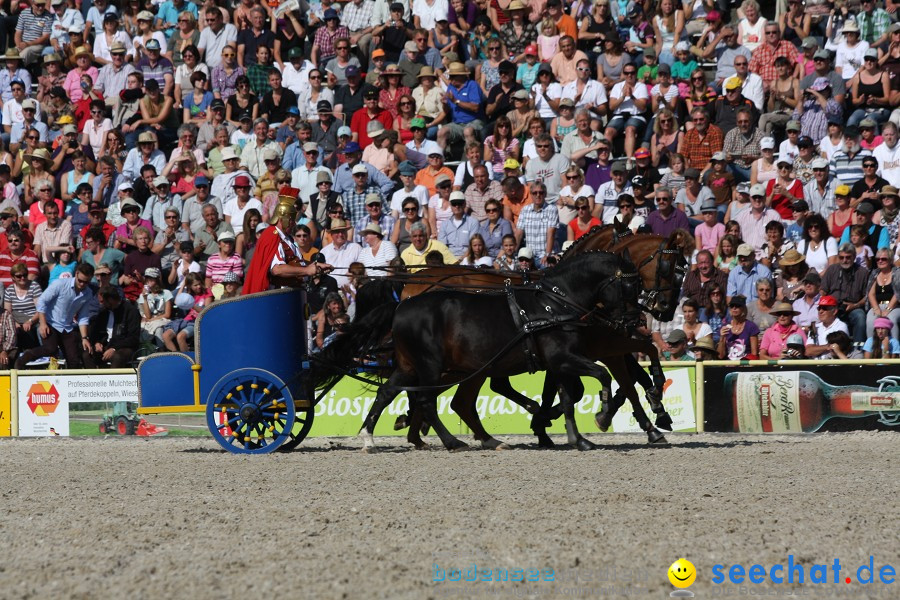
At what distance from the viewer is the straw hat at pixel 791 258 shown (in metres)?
15.6

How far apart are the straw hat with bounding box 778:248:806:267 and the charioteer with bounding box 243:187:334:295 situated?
248 inches

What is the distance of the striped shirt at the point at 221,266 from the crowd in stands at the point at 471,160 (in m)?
0.04

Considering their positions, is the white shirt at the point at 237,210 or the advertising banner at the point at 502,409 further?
the white shirt at the point at 237,210

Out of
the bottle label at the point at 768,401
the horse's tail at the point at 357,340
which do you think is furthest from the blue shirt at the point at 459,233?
the horse's tail at the point at 357,340

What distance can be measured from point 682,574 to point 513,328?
20.6 feet

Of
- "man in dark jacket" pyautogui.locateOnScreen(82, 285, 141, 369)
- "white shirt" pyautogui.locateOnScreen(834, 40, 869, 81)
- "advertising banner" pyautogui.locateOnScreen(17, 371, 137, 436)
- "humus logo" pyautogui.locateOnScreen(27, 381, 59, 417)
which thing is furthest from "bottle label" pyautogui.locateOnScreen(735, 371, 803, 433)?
"humus logo" pyautogui.locateOnScreen(27, 381, 59, 417)

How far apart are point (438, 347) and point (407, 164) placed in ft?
23.4

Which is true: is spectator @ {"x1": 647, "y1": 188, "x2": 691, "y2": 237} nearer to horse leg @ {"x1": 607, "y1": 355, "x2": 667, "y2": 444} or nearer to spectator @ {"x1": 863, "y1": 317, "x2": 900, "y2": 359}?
spectator @ {"x1": 863, "y1": 317, "x2": 900, "y2": 359}

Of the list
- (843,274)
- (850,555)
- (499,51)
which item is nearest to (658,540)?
(850,555)

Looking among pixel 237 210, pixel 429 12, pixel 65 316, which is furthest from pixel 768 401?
pixel 429 12

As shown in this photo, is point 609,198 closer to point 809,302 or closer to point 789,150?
point 789,150

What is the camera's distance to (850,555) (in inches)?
252

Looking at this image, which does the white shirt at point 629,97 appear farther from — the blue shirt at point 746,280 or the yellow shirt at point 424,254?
the yellow shirt at point 424,254

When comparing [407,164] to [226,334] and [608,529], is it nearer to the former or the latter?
[226,334]
